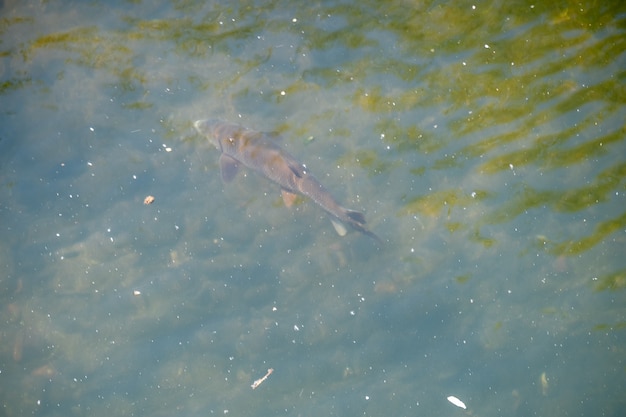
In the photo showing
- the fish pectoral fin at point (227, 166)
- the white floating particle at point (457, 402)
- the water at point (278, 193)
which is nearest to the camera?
the water at point (278, 193)

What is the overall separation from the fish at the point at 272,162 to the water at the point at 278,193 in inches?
34.6

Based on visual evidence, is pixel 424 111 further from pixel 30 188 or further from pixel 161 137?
pixel 30 188

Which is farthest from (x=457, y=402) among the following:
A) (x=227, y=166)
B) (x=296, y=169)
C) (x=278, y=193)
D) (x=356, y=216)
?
(x=227, y=166)

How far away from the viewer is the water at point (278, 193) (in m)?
8.45

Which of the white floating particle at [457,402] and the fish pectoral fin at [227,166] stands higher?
the fish pectoral fin at [227,166]

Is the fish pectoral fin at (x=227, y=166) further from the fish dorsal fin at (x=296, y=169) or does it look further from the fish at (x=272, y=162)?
the fish dorsal fin at (x=296, y=169)

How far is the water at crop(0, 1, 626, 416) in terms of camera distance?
27.7ft

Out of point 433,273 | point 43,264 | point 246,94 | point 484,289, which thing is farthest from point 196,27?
point 484,289

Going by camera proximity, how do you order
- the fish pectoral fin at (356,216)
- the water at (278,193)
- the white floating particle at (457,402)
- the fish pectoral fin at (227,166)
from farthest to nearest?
the white floating particle at (457,402) → the fish pectoral fin at (227,166) → the fish pectoral fin at (356,216) → the water at (278,193)

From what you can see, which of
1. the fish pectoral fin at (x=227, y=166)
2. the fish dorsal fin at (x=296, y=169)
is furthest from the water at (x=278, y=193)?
the fish dorsal fin at (x=296, y=169)

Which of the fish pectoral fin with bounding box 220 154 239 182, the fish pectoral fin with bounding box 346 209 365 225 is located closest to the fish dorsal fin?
the fish pectoral fin with bounding box 346 209 365 225

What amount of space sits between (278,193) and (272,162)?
244 cm

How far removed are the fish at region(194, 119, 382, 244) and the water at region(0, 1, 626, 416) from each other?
0.88m

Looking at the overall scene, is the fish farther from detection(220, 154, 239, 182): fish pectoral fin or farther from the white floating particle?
the white floating particle
